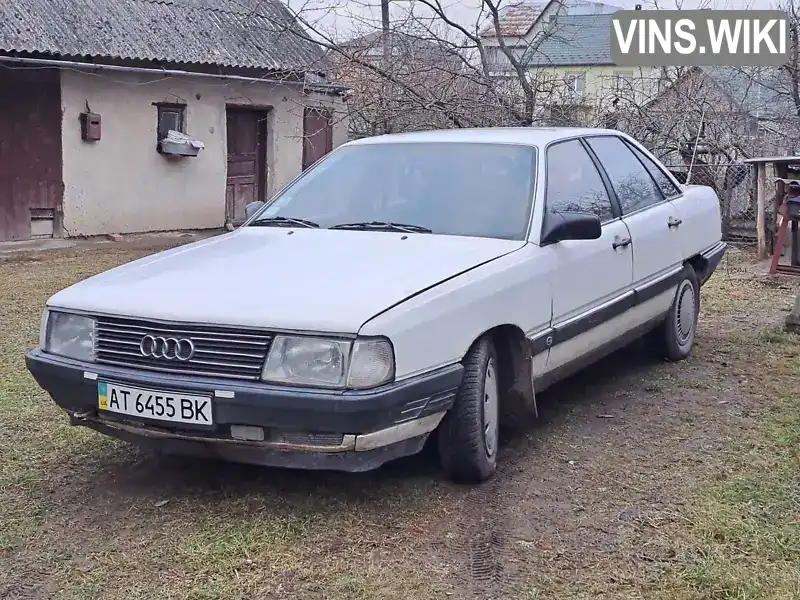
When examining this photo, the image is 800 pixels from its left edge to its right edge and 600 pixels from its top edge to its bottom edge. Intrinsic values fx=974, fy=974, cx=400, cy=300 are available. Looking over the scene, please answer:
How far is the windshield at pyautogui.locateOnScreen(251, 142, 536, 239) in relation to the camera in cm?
455

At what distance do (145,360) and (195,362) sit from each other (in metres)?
0.22

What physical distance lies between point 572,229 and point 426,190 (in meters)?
0.75

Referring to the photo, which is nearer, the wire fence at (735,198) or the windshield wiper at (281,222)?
the windshield wiper at (281,222)

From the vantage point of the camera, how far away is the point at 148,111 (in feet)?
47.4

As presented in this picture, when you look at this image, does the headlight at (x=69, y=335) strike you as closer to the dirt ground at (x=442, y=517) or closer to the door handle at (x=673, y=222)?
the dirt ground at (x=442, y=517)

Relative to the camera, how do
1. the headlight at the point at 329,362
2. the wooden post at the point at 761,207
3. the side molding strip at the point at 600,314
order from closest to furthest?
the headlight at the point at 329,362
the side molding strip at the point at 600,314
the wooden post at the point at 761,207

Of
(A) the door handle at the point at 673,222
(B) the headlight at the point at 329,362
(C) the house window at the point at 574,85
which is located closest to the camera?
(B) the headlight at the point at 329,362

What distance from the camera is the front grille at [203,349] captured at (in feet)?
11.5

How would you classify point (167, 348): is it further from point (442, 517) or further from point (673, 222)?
point (673, 222)

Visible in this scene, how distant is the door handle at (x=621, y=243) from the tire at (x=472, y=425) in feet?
4.31

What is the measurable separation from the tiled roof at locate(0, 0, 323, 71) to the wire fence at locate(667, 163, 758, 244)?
5.82m

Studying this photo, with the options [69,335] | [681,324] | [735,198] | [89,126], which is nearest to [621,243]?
[681,324]

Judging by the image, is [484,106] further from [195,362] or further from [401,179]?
[195,362]

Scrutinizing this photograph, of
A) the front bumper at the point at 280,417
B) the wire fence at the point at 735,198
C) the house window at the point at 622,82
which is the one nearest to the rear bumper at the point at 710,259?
the front bumper at the point at 280,417
